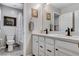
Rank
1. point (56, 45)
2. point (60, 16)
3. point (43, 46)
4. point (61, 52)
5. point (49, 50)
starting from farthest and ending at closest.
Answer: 1. point (60, 16)
2. point (43, 46)
3. point (49, 50)
4. point (56, 45)
5. point (61, 52)

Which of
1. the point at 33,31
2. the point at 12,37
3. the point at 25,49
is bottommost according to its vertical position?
the point at 25,49

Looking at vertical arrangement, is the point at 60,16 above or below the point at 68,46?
above

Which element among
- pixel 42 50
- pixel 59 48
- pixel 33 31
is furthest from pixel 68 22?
pixel 33 31

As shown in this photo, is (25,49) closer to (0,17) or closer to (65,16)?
(65,16)

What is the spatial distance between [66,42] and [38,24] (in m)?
1.69

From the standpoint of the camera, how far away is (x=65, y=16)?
2.24m

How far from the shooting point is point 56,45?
1.71 metres

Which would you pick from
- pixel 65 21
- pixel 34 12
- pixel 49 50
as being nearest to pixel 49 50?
pixel 49 50

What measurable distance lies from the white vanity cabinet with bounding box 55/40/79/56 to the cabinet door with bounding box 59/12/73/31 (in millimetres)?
706

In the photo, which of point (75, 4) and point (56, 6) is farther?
point (56, 6)

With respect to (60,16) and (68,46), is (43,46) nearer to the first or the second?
(68,46)

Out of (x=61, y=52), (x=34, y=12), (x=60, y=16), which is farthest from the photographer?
(x=34, y=12)

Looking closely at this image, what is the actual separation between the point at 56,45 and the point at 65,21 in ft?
2.76

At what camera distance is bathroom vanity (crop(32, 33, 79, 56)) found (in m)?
1.36
